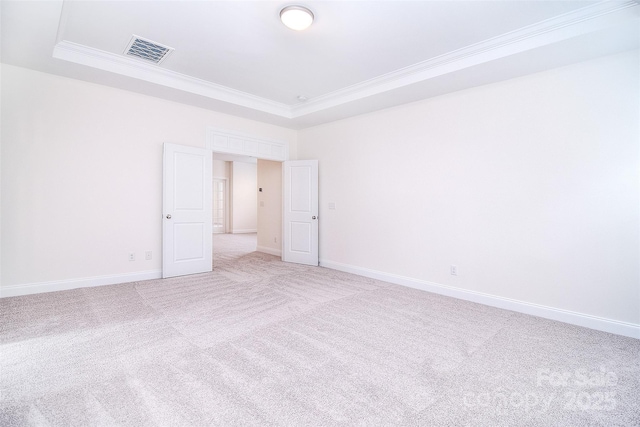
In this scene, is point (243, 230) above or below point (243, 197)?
below

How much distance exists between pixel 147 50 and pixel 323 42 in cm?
199

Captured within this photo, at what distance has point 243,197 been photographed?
38.3 ft

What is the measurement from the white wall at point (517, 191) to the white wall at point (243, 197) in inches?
292

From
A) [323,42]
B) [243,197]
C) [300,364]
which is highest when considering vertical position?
[323,42]

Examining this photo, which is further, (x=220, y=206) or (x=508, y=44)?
(x=220, y=206)

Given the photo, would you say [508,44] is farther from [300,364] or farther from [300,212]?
[300,212]

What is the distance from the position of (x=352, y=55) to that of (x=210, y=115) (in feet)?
9.00

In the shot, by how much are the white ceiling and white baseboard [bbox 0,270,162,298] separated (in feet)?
8.52

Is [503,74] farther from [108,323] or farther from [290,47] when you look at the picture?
[108,323]

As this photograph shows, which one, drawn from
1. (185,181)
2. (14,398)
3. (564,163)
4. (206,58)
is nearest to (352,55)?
(206,58)

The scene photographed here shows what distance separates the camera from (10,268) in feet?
11.5

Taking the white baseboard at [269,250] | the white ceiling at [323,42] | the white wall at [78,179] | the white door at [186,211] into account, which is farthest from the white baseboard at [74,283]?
the white baseboard at [269,250]

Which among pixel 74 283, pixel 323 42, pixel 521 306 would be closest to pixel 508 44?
pixel 323 42

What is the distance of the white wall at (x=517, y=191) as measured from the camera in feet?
9.41
